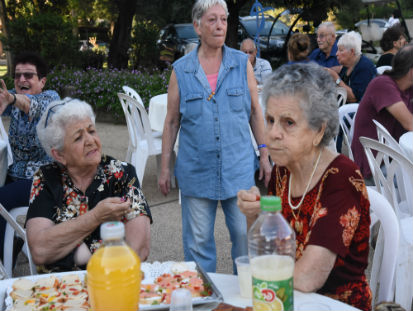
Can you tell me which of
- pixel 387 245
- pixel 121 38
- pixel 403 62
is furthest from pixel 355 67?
pixel 121 38

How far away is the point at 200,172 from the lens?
2.90 m

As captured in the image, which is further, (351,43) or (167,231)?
(351,43)

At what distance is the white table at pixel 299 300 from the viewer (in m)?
1.47

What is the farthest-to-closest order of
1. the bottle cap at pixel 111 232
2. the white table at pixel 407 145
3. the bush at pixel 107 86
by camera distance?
1. the bush at pixel 107 86
2. the white table at pixel 407 145
3. the bottle cap at pixel 111 232

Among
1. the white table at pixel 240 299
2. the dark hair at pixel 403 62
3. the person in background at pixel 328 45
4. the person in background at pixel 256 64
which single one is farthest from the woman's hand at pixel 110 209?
A: the person in background at pixel 328 45

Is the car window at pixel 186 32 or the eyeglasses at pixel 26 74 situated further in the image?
the car window at pixel 186 32

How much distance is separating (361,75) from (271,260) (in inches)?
Answer: 189

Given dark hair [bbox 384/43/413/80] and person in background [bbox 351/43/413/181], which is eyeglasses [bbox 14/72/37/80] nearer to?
person in background [bbox 351/43/413/181]

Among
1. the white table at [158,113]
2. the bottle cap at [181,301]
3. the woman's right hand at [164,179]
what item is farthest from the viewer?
the white table at [158,113]

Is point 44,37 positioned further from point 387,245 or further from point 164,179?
point 387,245

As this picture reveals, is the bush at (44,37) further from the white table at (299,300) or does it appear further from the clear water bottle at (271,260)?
the clear water bottle at (271,260)

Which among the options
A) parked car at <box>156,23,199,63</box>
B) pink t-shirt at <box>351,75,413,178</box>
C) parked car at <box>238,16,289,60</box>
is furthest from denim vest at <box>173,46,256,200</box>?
parked car at <box>238,16,289,60</box>

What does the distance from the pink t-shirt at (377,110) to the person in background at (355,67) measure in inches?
68.9

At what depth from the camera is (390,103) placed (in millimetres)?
3830
